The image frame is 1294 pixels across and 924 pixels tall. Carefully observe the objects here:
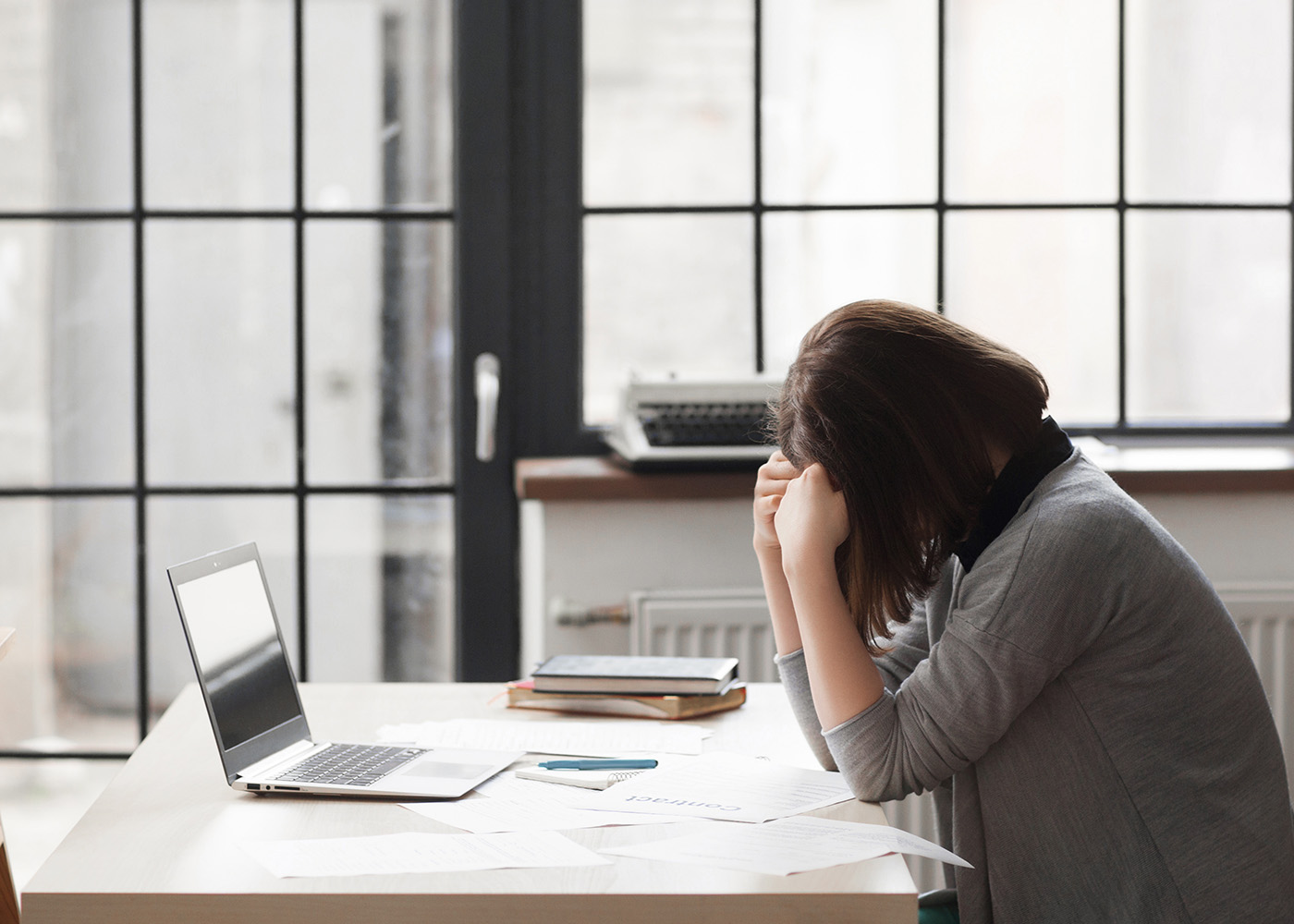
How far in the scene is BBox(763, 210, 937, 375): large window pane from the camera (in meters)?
2.45

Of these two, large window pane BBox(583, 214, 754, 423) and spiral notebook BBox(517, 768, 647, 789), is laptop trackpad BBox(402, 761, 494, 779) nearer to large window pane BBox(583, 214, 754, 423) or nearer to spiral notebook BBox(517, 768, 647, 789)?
spiral notebook BBox(517, 768, 647, 789)

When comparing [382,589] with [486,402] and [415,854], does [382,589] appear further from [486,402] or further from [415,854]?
[415,854]

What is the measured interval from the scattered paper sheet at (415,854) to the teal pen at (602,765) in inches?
7.3

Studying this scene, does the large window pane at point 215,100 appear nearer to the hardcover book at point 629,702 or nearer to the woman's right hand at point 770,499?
the hardcover book at point 629,702

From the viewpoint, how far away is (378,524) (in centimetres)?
246

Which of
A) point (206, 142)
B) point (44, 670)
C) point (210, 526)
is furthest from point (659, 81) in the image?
point (44, 670)

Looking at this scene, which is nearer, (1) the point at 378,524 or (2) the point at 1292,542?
(2) the point at 1292,542

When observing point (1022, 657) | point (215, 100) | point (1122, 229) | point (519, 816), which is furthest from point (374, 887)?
point (1122, 229)

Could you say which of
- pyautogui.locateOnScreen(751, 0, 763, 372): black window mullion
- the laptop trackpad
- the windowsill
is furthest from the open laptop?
pyautogui.locateOnScreen(751, 0, 763, 372): black window mullion

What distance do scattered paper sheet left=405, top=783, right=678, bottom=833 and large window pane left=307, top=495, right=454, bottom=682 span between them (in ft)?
4.22

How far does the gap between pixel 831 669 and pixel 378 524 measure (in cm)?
140

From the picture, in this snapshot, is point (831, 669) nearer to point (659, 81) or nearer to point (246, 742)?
point (246, 742)

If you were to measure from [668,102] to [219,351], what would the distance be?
999 mm

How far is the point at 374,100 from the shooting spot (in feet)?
7.89
